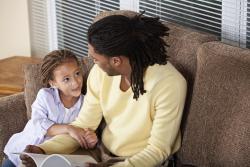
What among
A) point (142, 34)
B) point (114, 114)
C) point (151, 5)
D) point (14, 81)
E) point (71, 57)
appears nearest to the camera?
point (142, 34)

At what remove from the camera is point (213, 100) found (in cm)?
213

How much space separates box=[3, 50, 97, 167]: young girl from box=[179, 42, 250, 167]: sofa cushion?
0.54 meters

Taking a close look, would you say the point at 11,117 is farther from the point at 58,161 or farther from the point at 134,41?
the point at 134,41

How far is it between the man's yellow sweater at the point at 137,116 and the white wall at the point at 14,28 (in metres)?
1.41

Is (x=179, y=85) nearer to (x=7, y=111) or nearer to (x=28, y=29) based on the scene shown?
(x=7, y=111)

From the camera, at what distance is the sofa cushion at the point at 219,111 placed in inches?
80.1

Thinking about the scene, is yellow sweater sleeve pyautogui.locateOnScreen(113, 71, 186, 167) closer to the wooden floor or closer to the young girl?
the young girl

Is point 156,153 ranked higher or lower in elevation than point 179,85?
lower

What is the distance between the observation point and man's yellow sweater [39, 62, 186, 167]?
2.11 metres

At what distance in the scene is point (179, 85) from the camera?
2109 mm

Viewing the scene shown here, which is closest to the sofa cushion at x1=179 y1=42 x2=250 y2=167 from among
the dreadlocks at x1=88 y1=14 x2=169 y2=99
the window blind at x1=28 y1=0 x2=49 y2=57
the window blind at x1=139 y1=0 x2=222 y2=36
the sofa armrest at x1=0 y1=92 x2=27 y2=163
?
the dreadlocks at x1=88 y1=14 x2=169 y2=99

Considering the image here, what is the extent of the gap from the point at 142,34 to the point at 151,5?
2.81ft

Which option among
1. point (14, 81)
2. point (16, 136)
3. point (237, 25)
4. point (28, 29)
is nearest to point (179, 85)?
point (237, 25)

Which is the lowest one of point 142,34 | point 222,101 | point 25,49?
point 25,49
